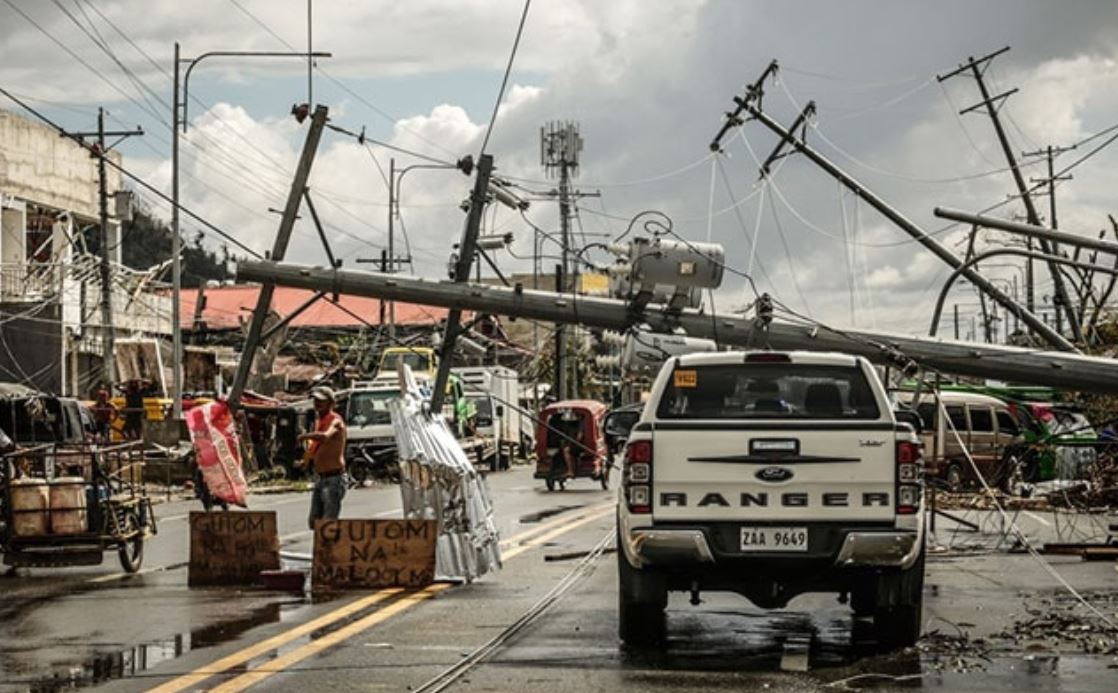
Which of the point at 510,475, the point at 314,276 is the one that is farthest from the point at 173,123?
the point at 314,276

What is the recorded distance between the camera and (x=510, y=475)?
183ft

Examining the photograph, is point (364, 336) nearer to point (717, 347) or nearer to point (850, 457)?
point (717, 347)

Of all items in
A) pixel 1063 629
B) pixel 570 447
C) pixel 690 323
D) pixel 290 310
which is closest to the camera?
pixel 1063 629

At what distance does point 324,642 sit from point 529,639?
138 cm

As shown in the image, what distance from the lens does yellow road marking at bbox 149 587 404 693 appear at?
35.8 feet

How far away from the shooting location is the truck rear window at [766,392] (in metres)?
13.5

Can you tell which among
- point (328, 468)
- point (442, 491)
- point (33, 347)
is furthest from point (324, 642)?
point (33, 347)

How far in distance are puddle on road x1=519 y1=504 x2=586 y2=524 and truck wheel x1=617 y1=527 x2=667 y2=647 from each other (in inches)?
622

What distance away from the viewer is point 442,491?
17.6m

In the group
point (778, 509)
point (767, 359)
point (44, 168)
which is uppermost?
point (44, 168)

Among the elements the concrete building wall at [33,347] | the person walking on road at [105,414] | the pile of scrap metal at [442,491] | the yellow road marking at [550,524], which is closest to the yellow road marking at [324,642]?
the pile of scrap metal at [442,491]

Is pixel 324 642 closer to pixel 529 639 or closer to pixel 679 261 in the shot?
pixel 529 639

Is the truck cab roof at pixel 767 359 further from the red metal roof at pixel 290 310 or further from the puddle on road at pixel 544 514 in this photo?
the red metal roof at pixel 290 310

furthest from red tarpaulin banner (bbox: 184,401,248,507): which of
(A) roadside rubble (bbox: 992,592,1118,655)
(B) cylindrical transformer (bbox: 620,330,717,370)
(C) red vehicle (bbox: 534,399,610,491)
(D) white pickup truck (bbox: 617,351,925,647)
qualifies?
(C) red vehicle (bbox: 534,399,610,491)
